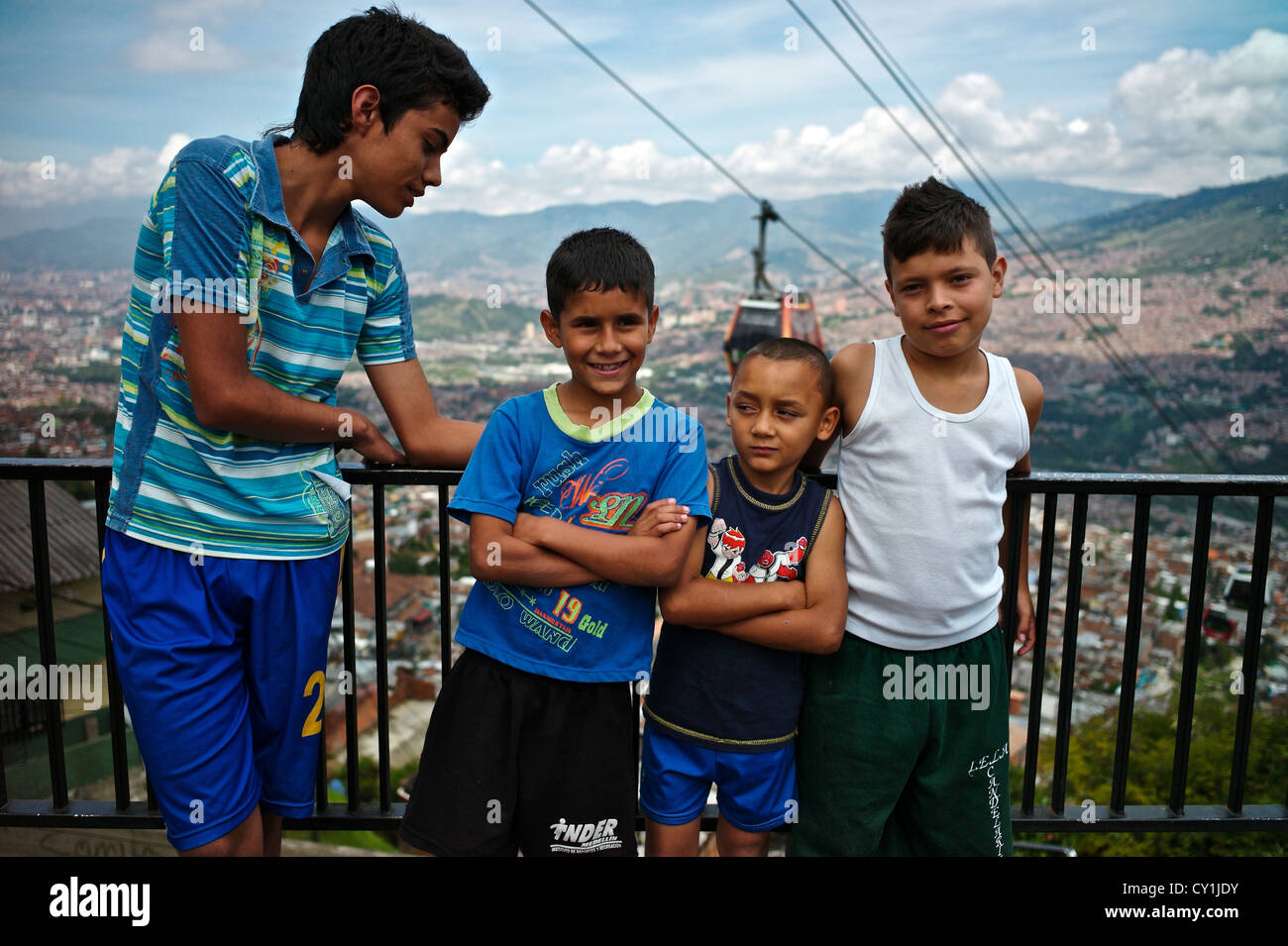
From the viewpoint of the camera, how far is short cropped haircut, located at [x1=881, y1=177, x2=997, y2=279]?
5.32 ft

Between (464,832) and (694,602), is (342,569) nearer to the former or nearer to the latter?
(464,832)

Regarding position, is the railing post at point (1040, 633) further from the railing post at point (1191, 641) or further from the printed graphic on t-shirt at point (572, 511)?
the printed graphic on t-shirt at point (572, 511)

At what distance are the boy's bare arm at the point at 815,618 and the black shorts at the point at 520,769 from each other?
28 centimetres

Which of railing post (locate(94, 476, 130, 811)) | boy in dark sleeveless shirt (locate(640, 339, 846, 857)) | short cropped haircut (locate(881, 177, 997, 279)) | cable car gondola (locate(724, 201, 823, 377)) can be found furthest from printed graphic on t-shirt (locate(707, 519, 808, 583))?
cable car gondola (locate(724, 201, 823, 377))

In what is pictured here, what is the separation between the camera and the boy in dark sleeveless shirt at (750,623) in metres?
1.62

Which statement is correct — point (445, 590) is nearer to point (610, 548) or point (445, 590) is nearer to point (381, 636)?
point (381, 636)

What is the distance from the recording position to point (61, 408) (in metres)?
21.0

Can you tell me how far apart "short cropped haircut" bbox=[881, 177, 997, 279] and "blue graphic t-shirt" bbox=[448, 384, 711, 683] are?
1.92 ft

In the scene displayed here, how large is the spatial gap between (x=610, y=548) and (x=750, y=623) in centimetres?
34

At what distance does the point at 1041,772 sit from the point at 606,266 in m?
18.1

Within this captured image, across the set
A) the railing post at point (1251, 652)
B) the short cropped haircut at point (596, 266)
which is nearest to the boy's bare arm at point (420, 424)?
the short cropped haircut at point (596, 266)

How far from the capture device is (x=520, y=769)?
1.58 m

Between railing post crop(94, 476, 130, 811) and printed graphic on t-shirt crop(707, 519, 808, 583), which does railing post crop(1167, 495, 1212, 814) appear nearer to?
printed graphic on t-shirt crop(707, 519, 808, 583)
